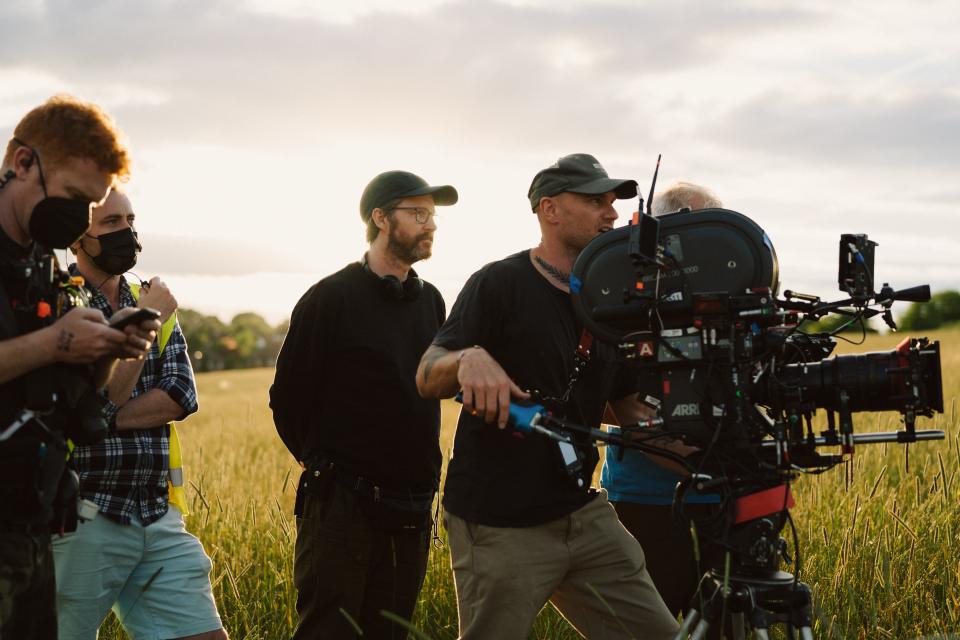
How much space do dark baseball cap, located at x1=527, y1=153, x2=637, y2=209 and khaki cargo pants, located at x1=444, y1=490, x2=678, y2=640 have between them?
4.13 ft

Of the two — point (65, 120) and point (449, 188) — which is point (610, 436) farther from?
point (449, 188)

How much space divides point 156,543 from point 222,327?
124 m

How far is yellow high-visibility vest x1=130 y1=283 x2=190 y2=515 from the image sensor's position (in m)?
3.77

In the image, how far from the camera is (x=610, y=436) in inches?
107

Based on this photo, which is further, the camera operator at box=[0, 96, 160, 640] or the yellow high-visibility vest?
the yellow high-visibility vest

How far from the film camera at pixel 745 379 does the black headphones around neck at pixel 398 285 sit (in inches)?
71.8

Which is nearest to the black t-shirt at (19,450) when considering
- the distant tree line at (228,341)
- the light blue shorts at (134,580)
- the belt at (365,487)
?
the light blue shorts at (134,580)

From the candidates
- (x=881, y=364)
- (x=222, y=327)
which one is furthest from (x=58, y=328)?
(x=222, y=327)

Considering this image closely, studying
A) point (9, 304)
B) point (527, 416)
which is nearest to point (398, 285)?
point (527, 416)

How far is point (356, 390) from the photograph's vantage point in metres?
4.31

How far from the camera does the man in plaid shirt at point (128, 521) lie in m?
3.48

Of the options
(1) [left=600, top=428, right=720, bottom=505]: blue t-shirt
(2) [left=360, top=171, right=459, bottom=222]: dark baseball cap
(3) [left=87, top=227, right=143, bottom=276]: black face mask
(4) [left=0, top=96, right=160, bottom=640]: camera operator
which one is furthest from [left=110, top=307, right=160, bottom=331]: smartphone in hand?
Answer: (2) [left=360, top=171, right=459, bottom=222]: dark baseball cap

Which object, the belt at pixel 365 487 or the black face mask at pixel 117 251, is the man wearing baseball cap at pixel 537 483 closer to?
the belt at pixel 365 487

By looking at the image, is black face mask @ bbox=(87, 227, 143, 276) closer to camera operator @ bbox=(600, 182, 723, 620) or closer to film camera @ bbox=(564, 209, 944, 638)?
film camera @ bbox=(564, 209, 944, 638)
